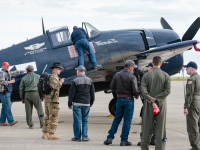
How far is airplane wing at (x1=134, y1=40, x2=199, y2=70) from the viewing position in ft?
30.7

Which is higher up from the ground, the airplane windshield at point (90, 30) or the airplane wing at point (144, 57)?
the airplane windshield at point (90, 30)

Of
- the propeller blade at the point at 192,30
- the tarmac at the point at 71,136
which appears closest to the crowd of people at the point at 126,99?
the tarmac at the point at 71,136

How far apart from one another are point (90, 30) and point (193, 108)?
16.6ft

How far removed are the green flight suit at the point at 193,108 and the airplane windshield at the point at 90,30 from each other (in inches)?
187

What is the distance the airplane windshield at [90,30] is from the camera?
429 inches

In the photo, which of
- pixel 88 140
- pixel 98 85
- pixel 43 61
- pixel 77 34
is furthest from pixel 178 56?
pixel 88 140

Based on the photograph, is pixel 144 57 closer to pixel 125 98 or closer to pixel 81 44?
pixel 81 44

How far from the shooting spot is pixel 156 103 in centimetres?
625

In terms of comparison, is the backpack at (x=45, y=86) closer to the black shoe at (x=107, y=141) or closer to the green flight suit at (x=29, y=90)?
the green flight suit at (x=29, y=90)

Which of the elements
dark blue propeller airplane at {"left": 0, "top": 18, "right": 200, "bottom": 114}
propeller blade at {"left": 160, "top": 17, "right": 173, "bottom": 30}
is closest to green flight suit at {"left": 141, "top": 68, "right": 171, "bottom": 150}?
dark blue propeller airplane at {"left": 0, "top": 18, "right": 200, "bottom": 114}

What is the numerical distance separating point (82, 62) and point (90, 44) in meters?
0.81

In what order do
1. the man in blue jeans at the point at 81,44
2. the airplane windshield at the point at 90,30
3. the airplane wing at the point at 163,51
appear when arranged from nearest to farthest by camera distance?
the airplane wing at the point at 163,51, the man in blue jeans at the point at 81,44, the airplane windshield at the point at 90,30

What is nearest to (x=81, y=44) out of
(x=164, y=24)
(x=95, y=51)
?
(x=95, y=51)

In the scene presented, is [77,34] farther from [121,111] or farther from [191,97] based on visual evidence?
[191,97]
